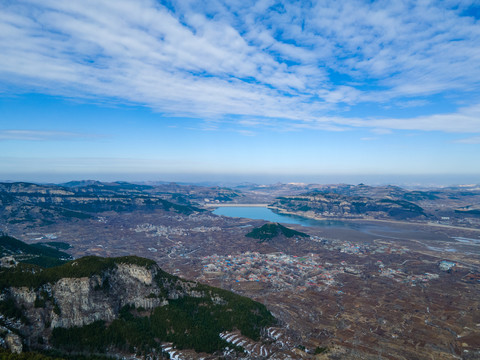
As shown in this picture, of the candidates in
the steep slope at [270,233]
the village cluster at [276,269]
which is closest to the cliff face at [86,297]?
the village cluster at [276,269]

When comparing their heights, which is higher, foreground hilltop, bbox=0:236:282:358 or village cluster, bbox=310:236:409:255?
foreground hilltop, bbox=0:236:282:358

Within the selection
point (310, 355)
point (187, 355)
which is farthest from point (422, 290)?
point (187, 355)

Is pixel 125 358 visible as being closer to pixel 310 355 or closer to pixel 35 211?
pixel 310 355

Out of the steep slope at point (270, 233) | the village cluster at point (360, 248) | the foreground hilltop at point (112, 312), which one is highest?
the foreground hilltop at point (112, 312)

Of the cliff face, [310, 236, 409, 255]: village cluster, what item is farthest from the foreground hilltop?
[310, 236, 409, 255]: village cluster

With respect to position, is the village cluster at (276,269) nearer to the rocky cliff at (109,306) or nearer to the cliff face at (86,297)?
the rocky cliff at (109,306)

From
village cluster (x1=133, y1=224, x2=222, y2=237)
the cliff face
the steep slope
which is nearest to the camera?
the cliff face


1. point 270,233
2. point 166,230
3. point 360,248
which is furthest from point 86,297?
point 166,230

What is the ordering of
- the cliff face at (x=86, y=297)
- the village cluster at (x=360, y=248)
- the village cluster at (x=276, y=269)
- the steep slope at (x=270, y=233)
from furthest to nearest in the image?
the steep slope at (x=270, y=233) → the village cluster at (x=360, y=248) → the village cluster at (x=276, y=269) → the cliff face at (x=86, y=297)

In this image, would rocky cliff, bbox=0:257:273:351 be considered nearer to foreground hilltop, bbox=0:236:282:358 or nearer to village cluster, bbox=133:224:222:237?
foreground hilltop, bbox=0:236:282:358

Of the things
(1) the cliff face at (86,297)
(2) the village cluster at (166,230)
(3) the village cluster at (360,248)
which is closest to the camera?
(1) the cliff face at (86,297)
